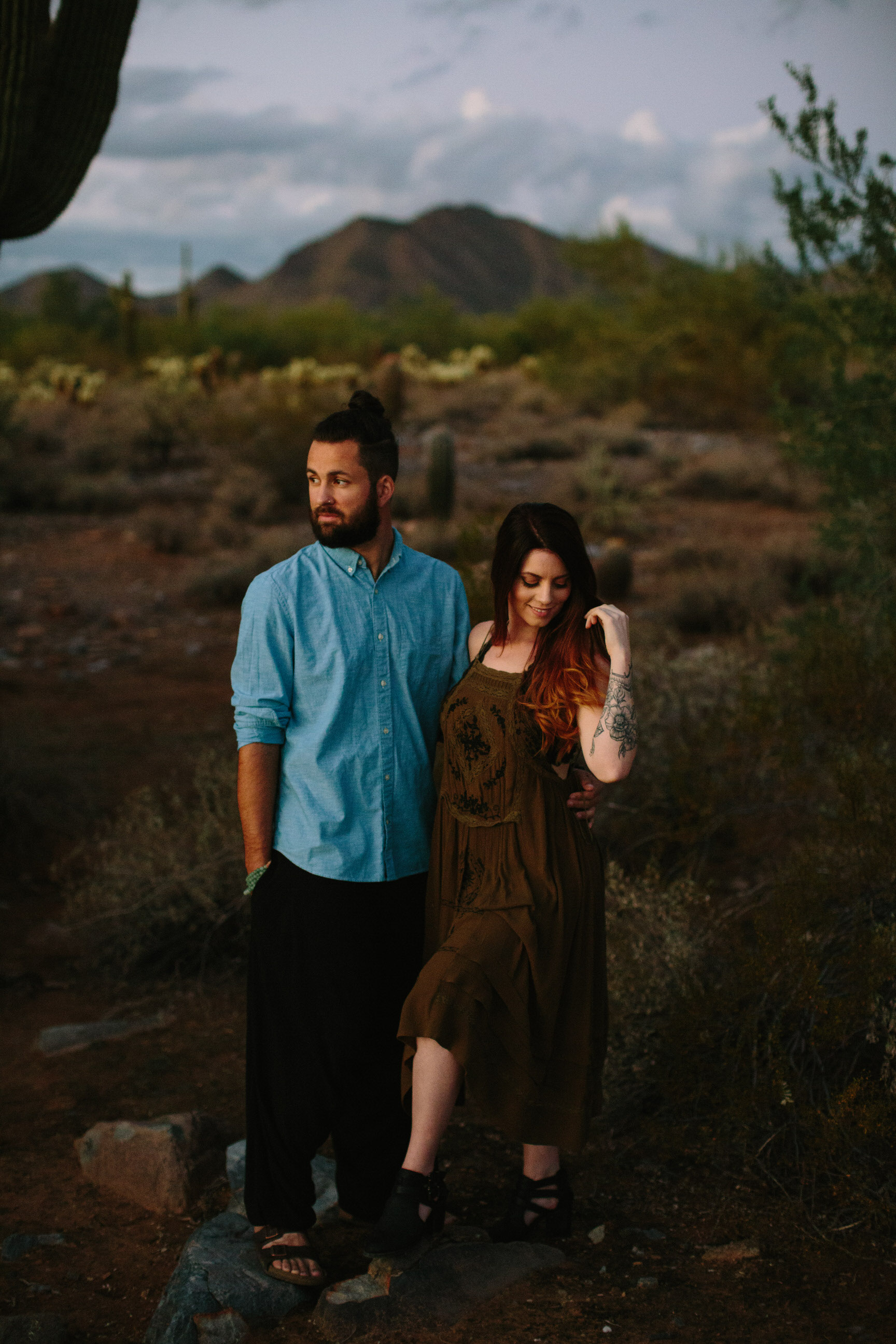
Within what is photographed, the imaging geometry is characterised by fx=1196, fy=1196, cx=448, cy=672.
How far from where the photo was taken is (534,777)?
2861 millimetres

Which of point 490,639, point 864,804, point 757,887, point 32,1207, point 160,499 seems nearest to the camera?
point 490,639

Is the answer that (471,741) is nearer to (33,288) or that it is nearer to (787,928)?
(787,928)

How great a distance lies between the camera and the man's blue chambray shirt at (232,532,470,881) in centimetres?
279

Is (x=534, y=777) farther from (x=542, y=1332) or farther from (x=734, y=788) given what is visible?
(x=734, y=788)

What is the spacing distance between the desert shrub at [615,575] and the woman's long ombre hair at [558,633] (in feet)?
25.9

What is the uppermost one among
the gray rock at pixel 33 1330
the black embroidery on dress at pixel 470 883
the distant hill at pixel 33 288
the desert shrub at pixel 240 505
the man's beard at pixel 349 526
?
the distant hill at pixel 33 288

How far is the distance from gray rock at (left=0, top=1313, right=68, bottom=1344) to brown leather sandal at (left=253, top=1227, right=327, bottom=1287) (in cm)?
49

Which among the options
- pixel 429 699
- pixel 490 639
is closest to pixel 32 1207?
pixel 429 699

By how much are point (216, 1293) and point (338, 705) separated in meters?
1.44

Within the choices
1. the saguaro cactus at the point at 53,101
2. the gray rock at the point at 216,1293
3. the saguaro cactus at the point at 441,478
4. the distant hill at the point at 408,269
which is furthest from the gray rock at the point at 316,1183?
the distant hill at the point at 408,269

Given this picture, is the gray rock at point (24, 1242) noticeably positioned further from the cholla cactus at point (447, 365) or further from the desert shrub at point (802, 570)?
the cholla cactus at point (447, 365)

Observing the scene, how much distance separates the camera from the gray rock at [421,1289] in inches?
109

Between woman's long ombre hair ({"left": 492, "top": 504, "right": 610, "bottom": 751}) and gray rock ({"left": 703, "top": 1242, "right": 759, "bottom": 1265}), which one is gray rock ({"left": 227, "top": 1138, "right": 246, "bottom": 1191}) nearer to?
gray rock ({"left": 703, "top": 1242, "right": 759, "bottom": 1265})

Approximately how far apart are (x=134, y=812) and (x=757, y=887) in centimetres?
270
